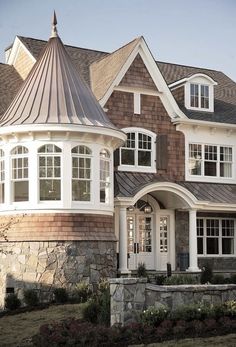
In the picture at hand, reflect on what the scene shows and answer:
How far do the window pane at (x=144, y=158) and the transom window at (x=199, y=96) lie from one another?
140 inches

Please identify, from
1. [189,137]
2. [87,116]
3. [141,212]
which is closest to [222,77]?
[189,137]

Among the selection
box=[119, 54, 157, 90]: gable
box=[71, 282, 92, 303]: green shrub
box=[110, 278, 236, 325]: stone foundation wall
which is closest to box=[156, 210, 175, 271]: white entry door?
box=[119, 54, 157, 90]: gable

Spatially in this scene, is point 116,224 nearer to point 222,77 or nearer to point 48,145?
point 48,145

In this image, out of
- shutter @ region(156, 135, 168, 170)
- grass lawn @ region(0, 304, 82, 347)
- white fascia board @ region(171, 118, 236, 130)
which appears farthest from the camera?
white fascia board @ region(171, 118, 236, 130)

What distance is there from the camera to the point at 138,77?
78.0 feet

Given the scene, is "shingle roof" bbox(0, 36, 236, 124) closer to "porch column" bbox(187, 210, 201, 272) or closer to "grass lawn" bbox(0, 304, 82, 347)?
"porch column" bbox(187, 210, 201, 272)

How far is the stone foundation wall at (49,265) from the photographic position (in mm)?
18188

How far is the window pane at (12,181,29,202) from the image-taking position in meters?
19.2

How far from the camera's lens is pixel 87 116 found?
1944 centimetres

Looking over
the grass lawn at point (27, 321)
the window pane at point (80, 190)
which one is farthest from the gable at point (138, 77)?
the grass lawn at point (27, 321)

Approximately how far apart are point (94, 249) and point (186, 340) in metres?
8.13

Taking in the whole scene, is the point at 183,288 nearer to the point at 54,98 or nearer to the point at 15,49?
the point at 54,98

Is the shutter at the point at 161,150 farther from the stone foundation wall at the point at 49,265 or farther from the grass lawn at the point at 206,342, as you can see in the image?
the grass lawn at the point at 206,342

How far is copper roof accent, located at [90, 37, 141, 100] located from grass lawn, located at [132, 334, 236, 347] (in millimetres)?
13370
